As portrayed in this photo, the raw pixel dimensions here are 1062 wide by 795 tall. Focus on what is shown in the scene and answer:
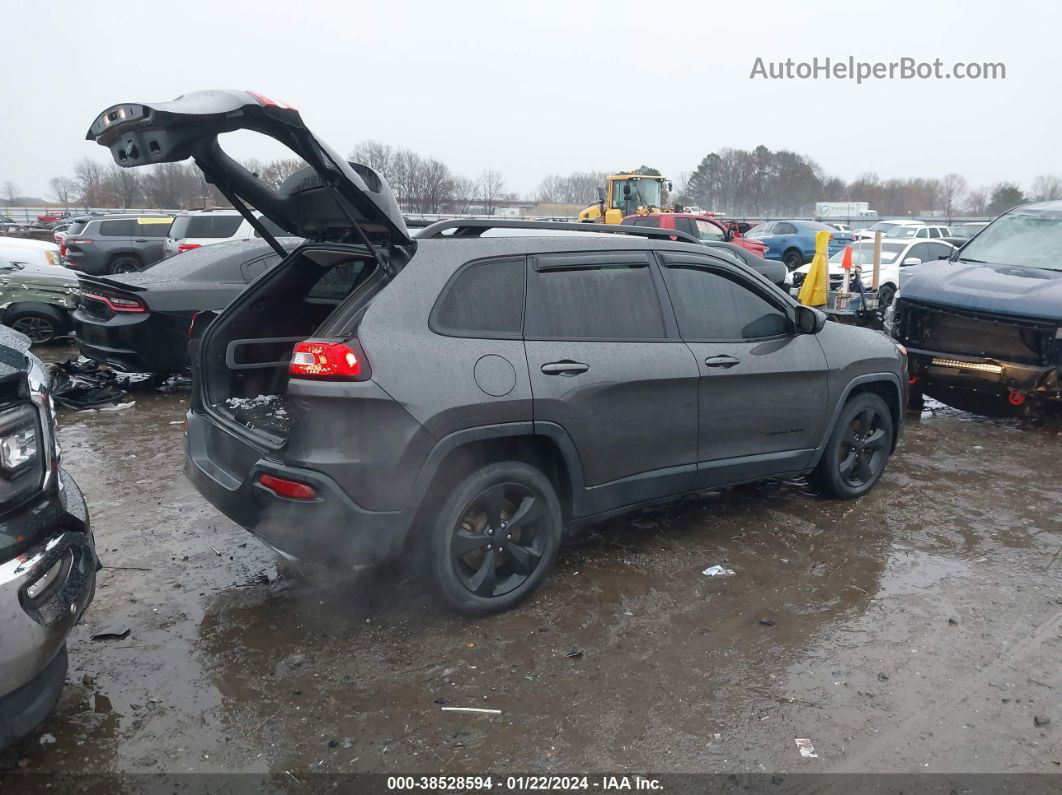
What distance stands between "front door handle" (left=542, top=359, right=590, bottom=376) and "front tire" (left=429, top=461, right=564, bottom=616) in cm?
45

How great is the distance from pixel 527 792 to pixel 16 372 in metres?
2.09

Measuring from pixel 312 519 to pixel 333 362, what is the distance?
645mm

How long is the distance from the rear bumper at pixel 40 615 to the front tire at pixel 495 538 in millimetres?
1372

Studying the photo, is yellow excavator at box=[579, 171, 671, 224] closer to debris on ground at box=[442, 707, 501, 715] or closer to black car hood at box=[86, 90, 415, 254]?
black car hood at box=[86, 90, 415, 254]

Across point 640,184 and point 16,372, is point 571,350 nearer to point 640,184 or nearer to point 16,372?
point 16,372

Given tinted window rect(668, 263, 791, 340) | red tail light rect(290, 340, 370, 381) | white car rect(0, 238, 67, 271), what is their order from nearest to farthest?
red tail light rect(290, 340, 370, 381)
tinted window rect(668, 263, 791, 340)
white car rect(0, 238, 67, 271)

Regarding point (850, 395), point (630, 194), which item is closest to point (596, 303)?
point (850, 395)

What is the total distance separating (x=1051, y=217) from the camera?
26.6ft

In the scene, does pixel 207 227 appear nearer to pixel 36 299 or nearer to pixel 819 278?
pixel 36 299

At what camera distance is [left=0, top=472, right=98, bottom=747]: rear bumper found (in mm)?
2193

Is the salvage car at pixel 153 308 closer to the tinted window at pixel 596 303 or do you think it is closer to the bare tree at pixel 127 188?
the tinted window at pixel 596 303

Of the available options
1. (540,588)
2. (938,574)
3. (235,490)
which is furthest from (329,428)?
(938,574)

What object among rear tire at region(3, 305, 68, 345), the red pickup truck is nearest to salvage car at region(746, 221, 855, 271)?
the red pickup truck

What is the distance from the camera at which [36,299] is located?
10.1 m
